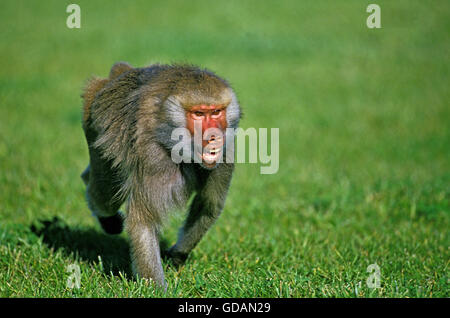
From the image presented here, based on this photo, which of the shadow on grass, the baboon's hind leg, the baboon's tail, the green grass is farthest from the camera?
the shadow on grass

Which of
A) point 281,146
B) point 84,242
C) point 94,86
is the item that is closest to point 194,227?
point 84,242

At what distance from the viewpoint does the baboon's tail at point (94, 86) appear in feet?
16.4

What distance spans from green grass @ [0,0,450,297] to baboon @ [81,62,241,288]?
0.28 metres

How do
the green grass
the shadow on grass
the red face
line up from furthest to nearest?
the shadow on grass, the green grass, the red face

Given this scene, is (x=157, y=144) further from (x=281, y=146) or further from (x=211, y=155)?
(x=281, y=146)

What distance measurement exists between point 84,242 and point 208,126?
2356 millimetres

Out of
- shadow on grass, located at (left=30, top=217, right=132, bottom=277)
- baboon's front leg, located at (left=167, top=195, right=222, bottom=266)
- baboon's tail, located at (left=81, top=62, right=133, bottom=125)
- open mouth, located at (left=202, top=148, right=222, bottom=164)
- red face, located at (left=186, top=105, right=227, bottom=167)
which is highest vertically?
baboon's tail, located at (left=81, top=62, right=133, bottom=125)

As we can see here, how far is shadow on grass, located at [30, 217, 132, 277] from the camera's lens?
206 inches

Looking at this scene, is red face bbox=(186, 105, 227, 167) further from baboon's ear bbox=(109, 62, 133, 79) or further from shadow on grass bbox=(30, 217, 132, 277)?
shadow on grass bbox=(30, 217, 132, 277)

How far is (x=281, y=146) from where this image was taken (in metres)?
9.73

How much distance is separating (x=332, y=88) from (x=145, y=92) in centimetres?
958

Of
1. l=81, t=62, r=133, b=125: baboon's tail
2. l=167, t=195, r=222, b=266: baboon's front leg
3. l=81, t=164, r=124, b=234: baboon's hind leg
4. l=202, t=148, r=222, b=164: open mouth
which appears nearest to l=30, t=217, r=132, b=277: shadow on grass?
l=81, t=164, r=124, b=234: baboon's hind leg

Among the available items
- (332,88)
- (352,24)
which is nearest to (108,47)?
(332,88)

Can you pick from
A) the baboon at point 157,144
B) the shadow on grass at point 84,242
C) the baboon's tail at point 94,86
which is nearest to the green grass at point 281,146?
the shadow on grass at point 84,242
